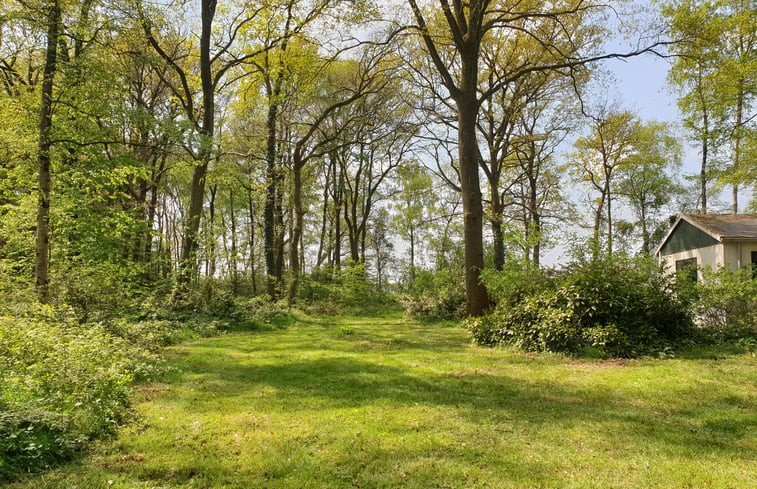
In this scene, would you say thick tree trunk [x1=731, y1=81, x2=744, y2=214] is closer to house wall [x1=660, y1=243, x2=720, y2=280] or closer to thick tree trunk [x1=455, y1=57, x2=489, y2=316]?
house wall [x1=660, y1=243, x2=720, y2=280]

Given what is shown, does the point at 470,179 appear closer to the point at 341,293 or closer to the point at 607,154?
the point at 341,293

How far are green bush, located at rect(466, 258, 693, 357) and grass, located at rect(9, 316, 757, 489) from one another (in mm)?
822

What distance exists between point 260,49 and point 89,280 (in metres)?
10.8

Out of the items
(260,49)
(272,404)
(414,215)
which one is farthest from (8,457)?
(414,215)

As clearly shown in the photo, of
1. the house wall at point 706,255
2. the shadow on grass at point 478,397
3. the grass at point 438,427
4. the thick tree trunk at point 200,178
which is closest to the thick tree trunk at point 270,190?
the thick tree trunk at point 200,178

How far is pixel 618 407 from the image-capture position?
4.93m

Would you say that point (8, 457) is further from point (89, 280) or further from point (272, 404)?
point (89, 280)

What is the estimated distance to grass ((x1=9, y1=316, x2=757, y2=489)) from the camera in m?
3.23

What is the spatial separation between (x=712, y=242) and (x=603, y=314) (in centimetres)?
1131

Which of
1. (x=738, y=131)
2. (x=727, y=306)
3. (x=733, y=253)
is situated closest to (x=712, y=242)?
(x=733, y=253)

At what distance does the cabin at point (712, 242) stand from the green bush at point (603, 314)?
4964mm

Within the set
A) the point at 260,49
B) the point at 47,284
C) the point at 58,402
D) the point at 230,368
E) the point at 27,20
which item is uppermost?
the point at 260,49

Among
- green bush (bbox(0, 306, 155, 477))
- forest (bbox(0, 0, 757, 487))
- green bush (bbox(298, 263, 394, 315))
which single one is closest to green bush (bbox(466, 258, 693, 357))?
forest (bbox(0, 0, 757, 487))

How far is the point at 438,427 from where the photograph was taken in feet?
14.1
